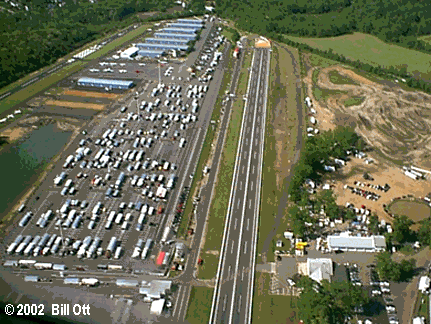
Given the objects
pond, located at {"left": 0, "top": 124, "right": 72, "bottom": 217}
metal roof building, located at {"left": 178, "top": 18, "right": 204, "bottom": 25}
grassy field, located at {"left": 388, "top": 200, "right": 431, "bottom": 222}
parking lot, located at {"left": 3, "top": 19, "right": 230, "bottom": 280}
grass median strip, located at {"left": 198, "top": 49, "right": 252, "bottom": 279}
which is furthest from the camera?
metal roof building, located at {"left": 178, "top": 18, "right": 204, "bottom": 25}

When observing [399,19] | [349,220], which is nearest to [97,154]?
[349,220]

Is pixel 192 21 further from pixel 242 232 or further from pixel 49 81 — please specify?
pixel 242 232

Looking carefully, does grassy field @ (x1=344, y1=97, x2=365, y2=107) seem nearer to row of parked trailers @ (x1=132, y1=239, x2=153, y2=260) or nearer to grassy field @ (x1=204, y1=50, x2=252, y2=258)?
grassy field @ (x1=204, y1=50, x2=252, y2=258)

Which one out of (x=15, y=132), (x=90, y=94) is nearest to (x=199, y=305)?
(x=15, y=132)

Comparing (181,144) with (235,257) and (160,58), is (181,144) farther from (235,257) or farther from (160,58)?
(160,58)

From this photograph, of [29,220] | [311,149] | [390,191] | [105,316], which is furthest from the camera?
[311,149]

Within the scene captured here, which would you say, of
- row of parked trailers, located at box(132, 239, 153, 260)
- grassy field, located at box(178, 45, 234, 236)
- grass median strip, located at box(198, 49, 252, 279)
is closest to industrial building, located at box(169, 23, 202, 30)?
grassy field, located at box(178, 45, 234, 236)

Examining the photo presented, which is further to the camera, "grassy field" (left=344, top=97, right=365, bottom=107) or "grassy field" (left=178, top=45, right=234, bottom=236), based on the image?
"grassy field" (left=344, top=97, right=365, bottom=107)

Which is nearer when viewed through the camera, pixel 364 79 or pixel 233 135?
pixel 233 135

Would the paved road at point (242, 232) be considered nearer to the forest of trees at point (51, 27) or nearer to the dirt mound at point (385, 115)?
the dirt mound at point (385, 115)
